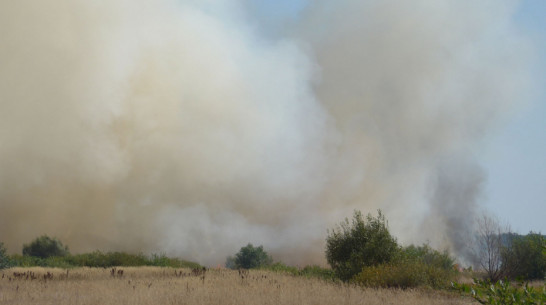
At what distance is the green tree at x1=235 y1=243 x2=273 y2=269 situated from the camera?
120 feet

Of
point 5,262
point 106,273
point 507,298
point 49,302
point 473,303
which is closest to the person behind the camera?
point 507,298

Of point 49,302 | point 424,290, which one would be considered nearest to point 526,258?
point 424,290

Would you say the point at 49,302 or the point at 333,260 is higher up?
the point at 333,260

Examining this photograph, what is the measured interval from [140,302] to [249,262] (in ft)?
77.7

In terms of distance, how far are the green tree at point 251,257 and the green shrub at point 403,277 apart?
16.4 metres

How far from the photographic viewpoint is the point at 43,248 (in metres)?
44.5

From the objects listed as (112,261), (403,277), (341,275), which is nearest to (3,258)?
(112,261)

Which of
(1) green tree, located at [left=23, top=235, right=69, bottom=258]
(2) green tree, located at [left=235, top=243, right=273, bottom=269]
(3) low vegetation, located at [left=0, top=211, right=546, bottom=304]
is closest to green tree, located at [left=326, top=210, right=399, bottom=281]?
(3) low vegetation, located at [left=0, top=211, right=546, bottom=304]

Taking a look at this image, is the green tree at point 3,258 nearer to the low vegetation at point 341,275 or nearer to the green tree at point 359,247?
the low vegetation at point 341,275

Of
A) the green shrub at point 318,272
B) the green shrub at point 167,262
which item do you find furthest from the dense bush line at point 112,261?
the green shrub at point 318,272

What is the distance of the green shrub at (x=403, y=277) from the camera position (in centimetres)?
1958

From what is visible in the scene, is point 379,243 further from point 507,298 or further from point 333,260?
point 507,298

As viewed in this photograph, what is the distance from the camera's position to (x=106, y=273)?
25328 mm

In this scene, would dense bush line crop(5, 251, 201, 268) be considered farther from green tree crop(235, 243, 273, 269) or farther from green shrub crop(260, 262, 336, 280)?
green shrub crop(260, 262, 336, 280)
